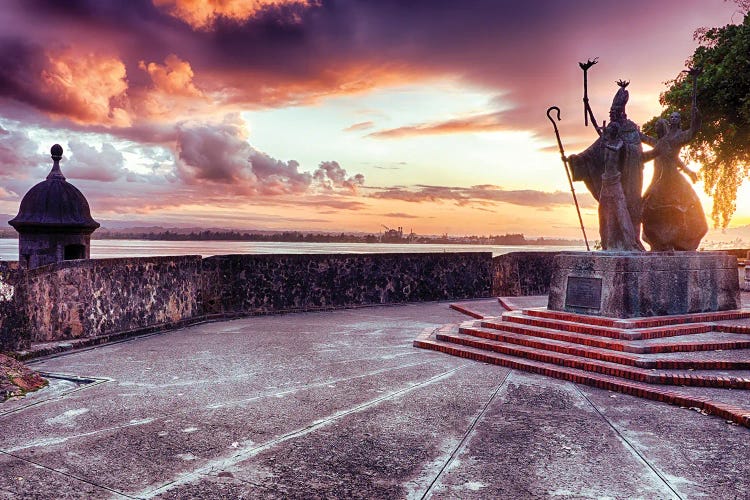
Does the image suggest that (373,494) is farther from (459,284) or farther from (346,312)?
(459,284)

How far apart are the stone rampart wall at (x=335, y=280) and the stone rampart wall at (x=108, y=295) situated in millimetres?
1116

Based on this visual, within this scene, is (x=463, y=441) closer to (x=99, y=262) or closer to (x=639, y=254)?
(x=639, y=254)

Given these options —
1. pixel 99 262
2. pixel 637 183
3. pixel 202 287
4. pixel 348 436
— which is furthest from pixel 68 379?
pixel 637 183

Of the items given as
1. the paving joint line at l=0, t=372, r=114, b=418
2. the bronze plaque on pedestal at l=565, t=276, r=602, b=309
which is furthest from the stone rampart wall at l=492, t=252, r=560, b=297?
the paving joint line at l=0, t=372, r=114, b=418

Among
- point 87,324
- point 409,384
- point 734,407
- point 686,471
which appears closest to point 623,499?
point 686,471

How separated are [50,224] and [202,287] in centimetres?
651

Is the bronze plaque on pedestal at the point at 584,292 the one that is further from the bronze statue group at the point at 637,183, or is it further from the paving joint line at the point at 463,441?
the paving joint line at the point at 463,441

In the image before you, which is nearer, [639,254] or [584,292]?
[639,254]

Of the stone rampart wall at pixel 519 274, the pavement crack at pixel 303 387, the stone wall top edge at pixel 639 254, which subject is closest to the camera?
the pavement crack at pixel 303 387

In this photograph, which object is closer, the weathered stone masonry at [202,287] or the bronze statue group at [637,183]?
the weathered stone masonry at [202,287]

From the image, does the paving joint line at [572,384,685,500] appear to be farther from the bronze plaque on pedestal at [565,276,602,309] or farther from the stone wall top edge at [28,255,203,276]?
the stone wall top edge at [28,255,203,276]

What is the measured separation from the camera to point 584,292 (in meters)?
9.91

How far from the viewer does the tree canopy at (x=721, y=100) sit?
19844mm

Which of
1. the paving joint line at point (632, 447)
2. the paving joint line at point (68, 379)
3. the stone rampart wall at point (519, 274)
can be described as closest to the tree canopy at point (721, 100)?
the stone rampart wall at point (519, 274)
